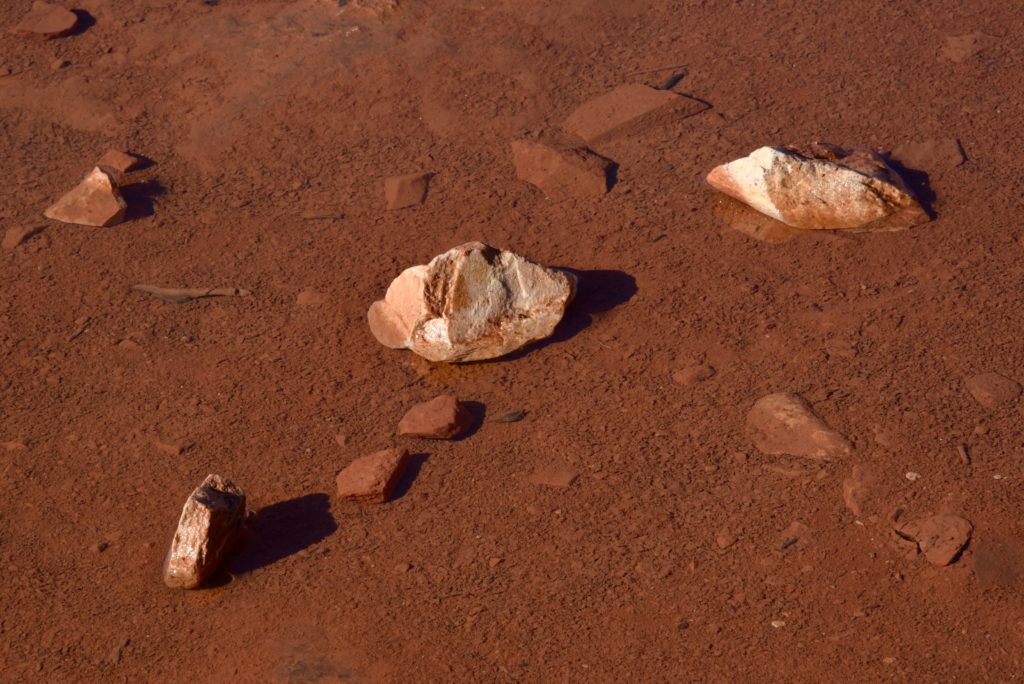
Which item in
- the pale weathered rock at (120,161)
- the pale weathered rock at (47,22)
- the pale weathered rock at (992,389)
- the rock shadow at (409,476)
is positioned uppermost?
the pale weathered rock at (47,22)

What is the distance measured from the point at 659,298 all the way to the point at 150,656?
2204mm

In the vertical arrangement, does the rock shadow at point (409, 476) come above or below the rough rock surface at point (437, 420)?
below

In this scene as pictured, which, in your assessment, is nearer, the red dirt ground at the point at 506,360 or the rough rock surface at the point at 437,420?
the red dirt ground at the point at 506,360

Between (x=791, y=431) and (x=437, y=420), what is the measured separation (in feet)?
3.80

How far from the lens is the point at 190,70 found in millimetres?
5883

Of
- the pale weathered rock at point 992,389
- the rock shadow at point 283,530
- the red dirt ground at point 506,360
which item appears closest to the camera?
the red dirt ground at point 506,360

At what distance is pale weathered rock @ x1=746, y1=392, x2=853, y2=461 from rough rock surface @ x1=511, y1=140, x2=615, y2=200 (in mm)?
1493

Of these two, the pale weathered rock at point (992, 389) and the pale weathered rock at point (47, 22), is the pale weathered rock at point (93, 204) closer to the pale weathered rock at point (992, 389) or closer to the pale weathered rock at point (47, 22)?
the pale weathered rock at point (47, 22)

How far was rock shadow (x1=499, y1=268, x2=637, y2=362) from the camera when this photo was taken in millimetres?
4230

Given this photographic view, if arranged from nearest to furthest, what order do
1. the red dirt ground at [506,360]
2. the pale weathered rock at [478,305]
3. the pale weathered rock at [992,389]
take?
the red dirt ground at [506,360] < the pale weathered rock at [992,389] < the pale weathered rock at [478,305]

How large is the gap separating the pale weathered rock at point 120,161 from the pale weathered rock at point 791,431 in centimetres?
311

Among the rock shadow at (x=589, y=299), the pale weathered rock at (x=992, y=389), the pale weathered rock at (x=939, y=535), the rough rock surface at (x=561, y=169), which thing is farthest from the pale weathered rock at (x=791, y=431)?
the rough rock surface at (x=561, y=169)

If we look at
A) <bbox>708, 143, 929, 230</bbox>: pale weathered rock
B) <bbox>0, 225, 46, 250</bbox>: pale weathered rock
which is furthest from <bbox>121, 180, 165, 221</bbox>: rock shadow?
<bbox>708, 143, 929, 230</bbox>: pale weathered rock

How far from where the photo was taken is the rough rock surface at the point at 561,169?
4984 millimetres
